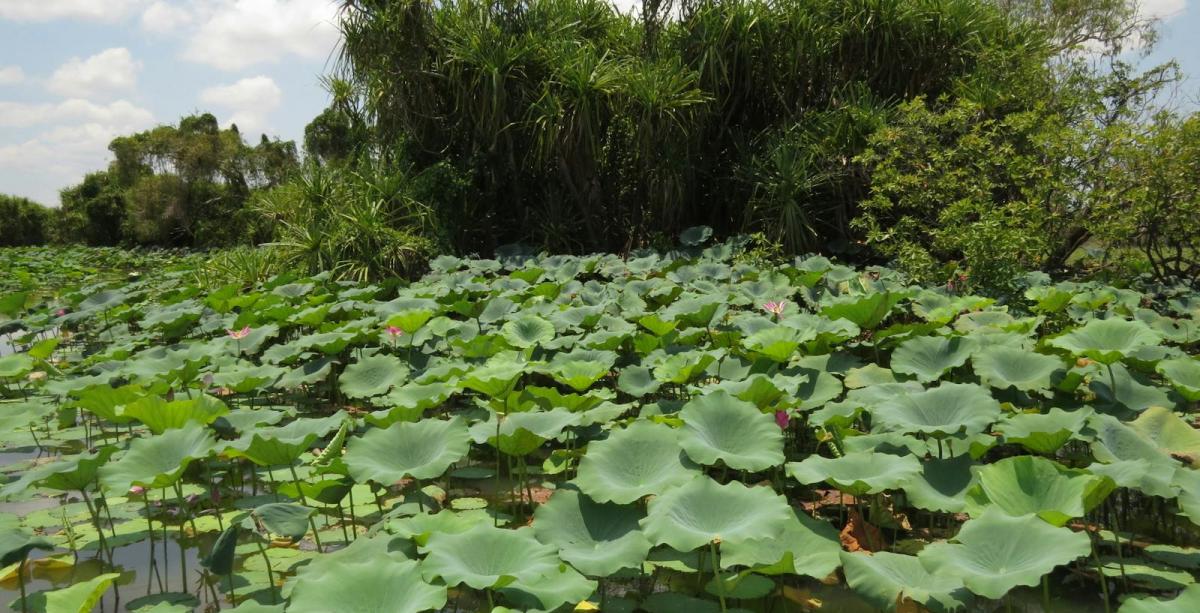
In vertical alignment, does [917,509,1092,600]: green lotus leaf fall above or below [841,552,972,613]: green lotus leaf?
above

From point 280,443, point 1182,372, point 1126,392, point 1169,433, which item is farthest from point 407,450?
point 1182,372

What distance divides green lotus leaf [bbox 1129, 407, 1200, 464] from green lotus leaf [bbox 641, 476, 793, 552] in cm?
143

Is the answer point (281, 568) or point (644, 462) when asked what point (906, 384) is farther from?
point (281, 568)

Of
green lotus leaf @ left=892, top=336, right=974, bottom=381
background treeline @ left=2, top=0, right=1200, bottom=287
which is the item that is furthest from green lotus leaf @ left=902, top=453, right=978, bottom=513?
background treeline @ left=2, top=0, right=1200, bottom=287

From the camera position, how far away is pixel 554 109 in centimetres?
771

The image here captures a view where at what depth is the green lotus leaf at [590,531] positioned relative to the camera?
6.14 feet

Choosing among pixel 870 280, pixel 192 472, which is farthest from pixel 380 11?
pixel 192 472

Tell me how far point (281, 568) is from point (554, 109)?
606cm

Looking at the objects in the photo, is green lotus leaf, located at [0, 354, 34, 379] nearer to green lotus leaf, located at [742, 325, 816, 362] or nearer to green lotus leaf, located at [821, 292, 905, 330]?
green lotus leaf, located at [742, 325, 816, 362]

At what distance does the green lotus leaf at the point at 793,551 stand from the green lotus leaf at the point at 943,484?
26cm

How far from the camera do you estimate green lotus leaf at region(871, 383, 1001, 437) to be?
7.58 ft

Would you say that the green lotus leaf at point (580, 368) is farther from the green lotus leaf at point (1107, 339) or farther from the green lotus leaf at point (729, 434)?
the green lotus leaf at point (1107, 339)

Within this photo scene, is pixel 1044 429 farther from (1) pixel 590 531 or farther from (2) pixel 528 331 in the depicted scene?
(2) pixel 528 331

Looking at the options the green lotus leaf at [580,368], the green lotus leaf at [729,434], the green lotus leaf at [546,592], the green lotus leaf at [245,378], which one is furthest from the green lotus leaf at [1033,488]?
the green lotus leaf at [245,378]
